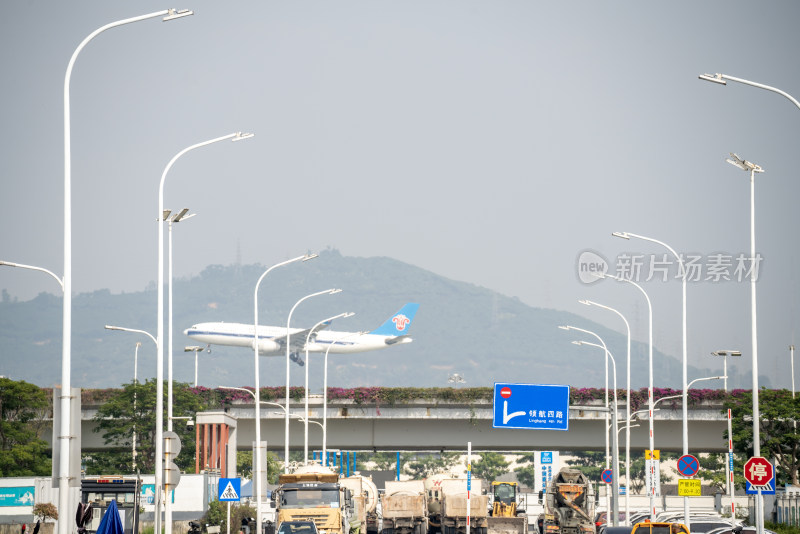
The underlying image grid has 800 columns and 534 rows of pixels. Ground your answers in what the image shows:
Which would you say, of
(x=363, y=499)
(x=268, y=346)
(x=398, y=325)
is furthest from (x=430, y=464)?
(x=363, y=499)

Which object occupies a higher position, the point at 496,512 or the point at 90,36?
the point at 90,36

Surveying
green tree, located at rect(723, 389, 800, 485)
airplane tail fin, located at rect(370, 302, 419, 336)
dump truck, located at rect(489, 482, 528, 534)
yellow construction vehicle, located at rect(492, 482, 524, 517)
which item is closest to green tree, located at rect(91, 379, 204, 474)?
yellow construction vehicle, located at rect(492, 482, 524, 517)

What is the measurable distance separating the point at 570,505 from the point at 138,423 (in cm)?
4543

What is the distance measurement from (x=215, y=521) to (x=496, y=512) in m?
12.7

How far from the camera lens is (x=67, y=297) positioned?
23.2 m

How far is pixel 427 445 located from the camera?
266ft

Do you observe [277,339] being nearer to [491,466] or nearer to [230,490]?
[491,466]

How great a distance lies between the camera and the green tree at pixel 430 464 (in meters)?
175

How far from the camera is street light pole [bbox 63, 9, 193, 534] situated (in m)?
20.8

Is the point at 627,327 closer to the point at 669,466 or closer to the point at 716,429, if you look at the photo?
the point at 716,429

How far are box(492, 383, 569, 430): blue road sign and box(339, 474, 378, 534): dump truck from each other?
7723 mm

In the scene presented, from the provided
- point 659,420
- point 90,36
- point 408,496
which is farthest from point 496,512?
point 659,420

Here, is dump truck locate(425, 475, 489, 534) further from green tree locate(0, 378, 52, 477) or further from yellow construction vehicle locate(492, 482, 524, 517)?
green tree locate(0, 378, 52, 477)

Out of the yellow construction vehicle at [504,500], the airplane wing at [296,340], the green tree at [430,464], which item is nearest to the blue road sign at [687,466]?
the yellow construction vehicle at [504,500]
